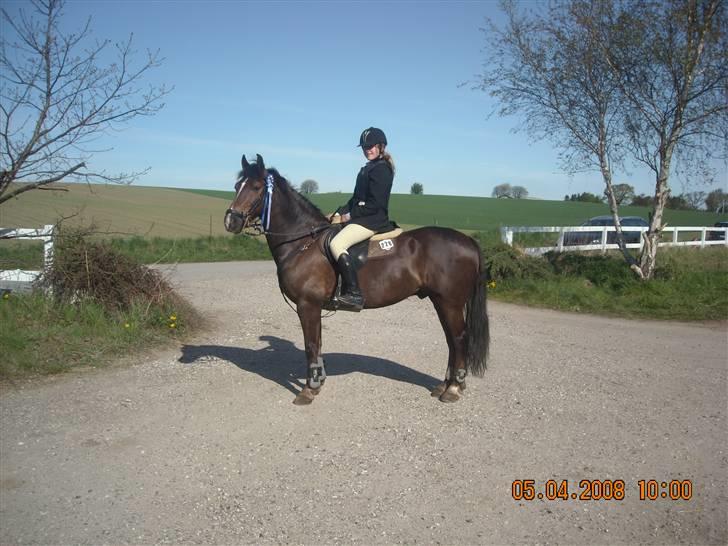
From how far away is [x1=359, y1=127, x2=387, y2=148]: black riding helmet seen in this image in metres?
5.65

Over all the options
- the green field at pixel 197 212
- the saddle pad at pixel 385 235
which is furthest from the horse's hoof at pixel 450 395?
the green field at pixel 197 212

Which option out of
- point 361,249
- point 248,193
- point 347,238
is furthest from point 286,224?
point 361,249

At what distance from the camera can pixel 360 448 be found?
15.3 feet

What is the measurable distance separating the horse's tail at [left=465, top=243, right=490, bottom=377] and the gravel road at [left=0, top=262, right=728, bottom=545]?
1.29ft

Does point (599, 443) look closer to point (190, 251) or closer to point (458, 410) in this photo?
point (458, 410)

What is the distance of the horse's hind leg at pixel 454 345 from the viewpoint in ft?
19.6

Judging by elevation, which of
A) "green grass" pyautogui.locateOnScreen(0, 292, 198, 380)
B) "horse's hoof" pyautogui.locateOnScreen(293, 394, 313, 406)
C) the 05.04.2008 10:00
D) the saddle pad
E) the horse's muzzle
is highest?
the horse's muzzle

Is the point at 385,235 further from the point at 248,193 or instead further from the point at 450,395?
the point at 450,395

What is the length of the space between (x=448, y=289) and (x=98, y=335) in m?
4.72

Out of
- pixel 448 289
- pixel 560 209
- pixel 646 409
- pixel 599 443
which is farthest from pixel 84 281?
pixel 560 209

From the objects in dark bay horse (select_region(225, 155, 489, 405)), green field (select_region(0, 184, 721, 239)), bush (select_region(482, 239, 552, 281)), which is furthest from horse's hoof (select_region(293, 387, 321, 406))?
green field (select_region(0, 184, 721, 239))

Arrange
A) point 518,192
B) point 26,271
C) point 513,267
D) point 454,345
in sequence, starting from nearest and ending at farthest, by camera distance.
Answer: point 454,345
point 26,271
point 513,267
point 518,192

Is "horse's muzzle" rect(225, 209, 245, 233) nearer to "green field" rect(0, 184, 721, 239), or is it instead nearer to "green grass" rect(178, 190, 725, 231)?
"green field" rect(0, 184, 721, 239)

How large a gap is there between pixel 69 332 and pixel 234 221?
3233mm
